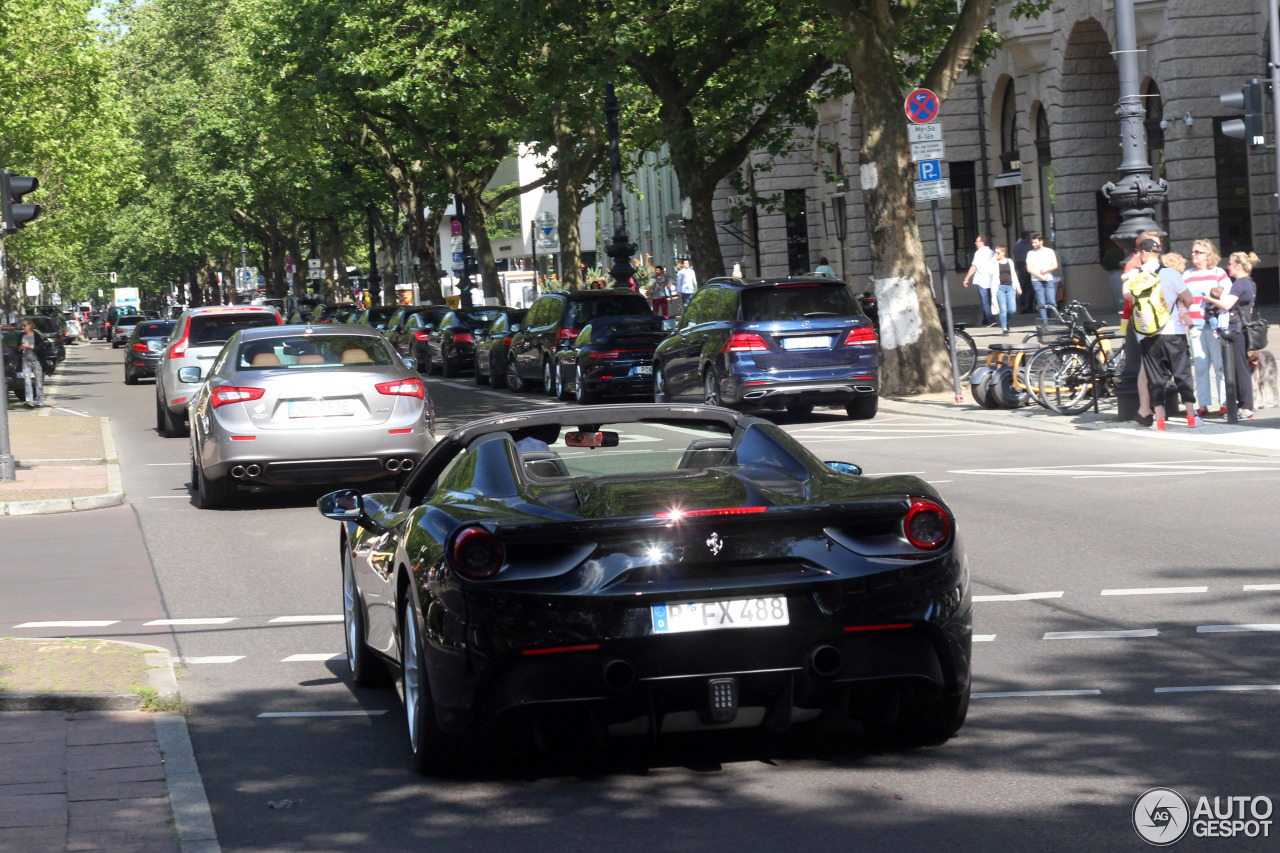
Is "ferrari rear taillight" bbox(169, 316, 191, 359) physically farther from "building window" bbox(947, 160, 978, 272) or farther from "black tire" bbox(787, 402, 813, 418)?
"building window" bbox(947, 160, 978, 272)

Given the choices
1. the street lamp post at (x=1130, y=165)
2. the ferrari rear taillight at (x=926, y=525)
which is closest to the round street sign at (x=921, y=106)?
the street lamp post at (x=1130, y=165)

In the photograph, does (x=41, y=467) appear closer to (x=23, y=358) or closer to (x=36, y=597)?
(x=36, y=597)

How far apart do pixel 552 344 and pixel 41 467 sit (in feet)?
36.4

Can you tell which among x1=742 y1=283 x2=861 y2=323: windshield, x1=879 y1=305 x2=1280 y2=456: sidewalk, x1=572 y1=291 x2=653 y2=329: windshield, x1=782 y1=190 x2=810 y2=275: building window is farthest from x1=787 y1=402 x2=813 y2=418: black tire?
x1=782 y1=190 x2=810 y2=275: building window

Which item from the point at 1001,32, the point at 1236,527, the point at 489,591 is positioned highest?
the point at 1001,32

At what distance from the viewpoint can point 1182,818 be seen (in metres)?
4.95

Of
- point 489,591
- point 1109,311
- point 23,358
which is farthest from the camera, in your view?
point 1109,311

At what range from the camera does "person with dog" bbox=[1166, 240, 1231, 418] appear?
1744 cm

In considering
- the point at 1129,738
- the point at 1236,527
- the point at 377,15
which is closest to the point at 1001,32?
the point at 377,15

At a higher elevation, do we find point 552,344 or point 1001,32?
point 1001,32

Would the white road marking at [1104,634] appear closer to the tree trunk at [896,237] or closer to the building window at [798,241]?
the tree trunk at [896,237]

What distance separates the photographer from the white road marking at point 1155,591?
885 cm

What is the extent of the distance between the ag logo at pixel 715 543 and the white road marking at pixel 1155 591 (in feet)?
13.7

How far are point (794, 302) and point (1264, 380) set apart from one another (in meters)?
5.79
